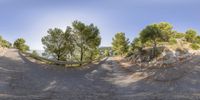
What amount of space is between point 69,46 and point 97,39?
29.8ft

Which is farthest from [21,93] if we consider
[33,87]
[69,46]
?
[69,46]

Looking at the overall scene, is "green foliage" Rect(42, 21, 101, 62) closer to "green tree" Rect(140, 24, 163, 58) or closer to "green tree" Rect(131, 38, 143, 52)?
"green tree" Rect(131, 38, 143, 52)

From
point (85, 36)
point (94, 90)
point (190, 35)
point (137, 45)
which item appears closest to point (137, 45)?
point (137, 45)

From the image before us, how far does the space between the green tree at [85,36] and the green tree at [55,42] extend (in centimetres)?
420

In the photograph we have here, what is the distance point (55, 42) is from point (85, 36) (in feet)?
29.5

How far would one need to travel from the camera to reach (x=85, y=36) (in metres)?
90.4

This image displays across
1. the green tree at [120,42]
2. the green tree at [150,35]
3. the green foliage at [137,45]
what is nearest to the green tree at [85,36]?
the green foliage at [137,45]

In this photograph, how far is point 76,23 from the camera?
9000cm

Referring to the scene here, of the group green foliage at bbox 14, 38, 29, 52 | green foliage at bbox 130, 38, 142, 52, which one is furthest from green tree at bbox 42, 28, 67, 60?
green foliage at bbox 14, 38, 29, 52

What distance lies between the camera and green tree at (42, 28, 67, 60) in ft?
292

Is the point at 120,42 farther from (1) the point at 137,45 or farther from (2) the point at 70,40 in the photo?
(2) the point at 70,40

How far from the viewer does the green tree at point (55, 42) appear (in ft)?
292

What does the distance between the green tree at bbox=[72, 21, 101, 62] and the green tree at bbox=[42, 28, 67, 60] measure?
420 cm

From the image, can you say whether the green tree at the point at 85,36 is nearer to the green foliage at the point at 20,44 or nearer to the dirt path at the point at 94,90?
the green foliage at the point at 20,44
